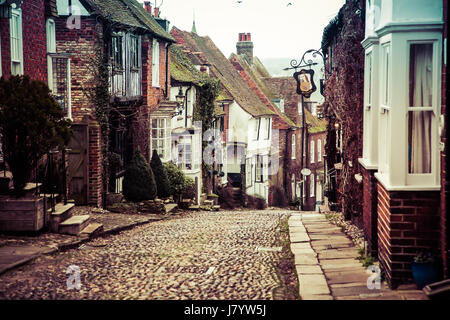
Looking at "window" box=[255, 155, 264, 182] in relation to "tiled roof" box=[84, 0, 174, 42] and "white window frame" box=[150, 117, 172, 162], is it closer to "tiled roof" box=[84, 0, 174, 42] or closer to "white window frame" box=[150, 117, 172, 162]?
"white window frame" box=[150, 117, 172, 162]

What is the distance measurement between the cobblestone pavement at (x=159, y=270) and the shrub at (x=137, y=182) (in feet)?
19.9

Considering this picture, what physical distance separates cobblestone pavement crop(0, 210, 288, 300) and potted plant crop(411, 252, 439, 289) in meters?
1.59

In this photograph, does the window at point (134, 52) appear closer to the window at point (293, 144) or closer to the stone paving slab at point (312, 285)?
the stone paving slab at point (312, 285)

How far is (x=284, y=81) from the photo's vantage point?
45875mm

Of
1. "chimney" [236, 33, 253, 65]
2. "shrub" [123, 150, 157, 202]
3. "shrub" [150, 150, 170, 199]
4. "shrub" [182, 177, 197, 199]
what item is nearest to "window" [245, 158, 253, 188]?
"chimney" [236, 33, 253, 65]

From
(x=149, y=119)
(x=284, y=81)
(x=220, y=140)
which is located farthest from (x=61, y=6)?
(x=284, y=81)

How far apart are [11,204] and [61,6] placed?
8.98m

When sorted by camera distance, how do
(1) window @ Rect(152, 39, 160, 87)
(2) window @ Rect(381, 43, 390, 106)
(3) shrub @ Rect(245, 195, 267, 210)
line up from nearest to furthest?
1. (2) window @ Rect(381, 43, 390, 106)
2. (1) window @ Rect(152, 39, 160, 87)
3. (3) shrub @ Rect(245, 195, 267, 210)

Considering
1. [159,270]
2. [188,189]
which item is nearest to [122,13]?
[188,189]

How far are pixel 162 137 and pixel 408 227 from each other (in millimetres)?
17140

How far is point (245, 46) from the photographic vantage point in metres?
44.0

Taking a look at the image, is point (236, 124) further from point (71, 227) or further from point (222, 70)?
point (71, 227)

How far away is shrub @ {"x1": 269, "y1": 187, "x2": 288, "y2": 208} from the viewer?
1522 inches
